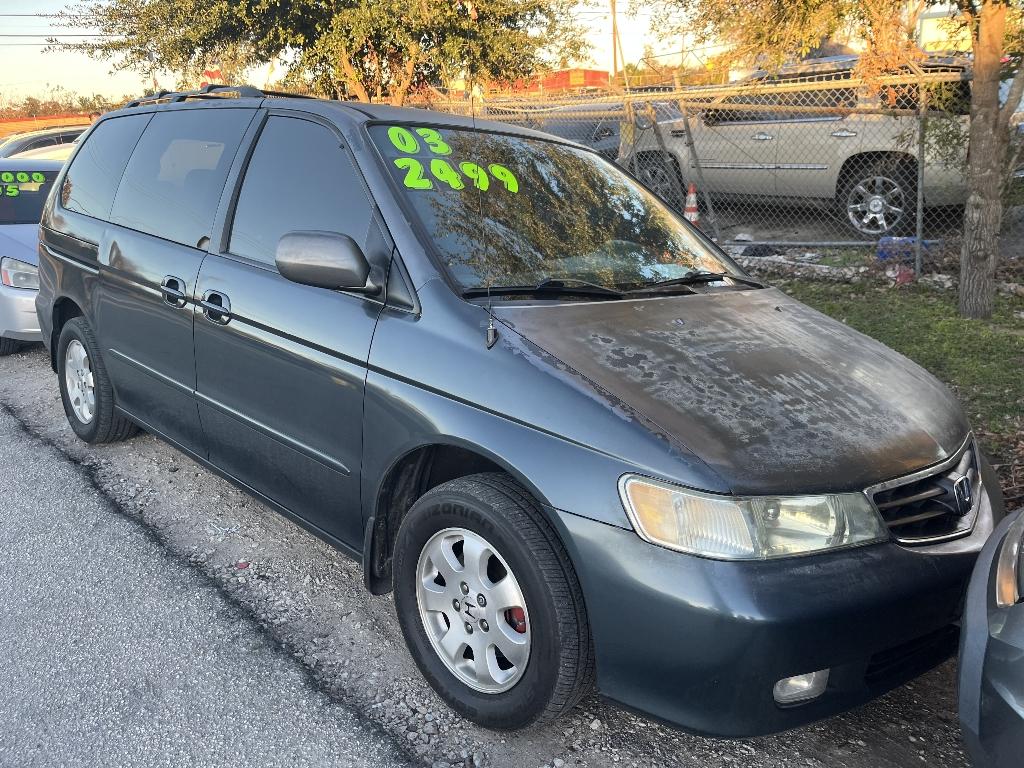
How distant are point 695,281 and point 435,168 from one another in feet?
3.50

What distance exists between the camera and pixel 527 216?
10.2ft

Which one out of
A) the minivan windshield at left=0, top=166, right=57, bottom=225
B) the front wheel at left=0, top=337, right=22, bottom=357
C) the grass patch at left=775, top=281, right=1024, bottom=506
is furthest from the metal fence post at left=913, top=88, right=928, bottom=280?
the front wheel at left=0, top=337, right=22, bottom=357

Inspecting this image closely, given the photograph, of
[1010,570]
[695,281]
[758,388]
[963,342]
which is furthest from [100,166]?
[963,342]

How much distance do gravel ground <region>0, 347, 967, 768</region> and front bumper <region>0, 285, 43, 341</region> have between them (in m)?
2.44

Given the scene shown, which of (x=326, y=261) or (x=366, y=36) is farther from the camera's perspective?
(x=366, y=36)

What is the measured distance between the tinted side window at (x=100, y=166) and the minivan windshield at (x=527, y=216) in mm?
1866

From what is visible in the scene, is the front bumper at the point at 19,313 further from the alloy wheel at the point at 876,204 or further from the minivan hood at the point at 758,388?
the alloy wheel at the point at 876,204

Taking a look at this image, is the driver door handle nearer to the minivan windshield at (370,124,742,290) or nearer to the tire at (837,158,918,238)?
the minivan windshield at (370,124,742,290)

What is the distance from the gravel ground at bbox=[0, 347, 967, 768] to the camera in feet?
8.11

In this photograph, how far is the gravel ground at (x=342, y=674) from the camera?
2.47 meters

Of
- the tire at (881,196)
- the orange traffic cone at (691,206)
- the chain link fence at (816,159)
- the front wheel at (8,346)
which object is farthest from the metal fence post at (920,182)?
the front wheel at (8,346)

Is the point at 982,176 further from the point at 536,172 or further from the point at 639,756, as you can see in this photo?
the point at 639,756

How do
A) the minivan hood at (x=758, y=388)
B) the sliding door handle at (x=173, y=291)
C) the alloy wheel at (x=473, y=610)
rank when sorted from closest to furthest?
1. the minivan hood at (x=758, y=388)
2. the alloy wheel at (x=473, y=610)
3. the sliding door handle at (x=173, y=291)

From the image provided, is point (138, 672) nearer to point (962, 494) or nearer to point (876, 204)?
point (962, 494)
